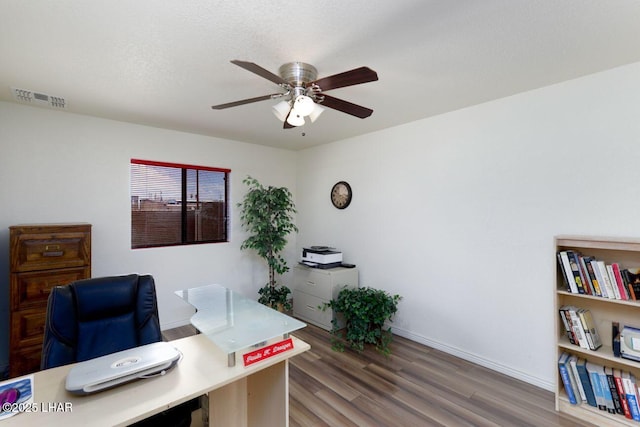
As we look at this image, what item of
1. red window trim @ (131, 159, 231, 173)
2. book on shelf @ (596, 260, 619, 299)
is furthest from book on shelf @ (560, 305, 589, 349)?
red window trim @ (131, 159, 231, 173)

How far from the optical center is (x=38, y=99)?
8.16 ft

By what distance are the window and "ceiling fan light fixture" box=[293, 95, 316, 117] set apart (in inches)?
94.1

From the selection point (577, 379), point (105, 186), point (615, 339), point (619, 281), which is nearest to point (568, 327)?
point (615, 339)

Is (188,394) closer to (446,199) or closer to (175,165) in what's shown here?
(446,199)

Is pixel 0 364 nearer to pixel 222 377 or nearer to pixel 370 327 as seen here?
pixel 222 377

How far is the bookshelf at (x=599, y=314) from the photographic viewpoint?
72.4 inches

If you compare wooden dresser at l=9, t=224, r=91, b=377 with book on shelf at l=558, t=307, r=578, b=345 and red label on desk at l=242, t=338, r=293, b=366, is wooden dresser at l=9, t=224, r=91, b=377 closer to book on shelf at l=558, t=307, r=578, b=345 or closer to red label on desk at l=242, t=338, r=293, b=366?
red label on desk at l=242, t=338, r=293, b=366

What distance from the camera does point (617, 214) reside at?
199 cm

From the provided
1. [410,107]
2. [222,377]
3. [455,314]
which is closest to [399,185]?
[410,107]

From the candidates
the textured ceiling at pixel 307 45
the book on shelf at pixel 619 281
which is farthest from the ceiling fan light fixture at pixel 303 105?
the book on shelf at pixel 619 281

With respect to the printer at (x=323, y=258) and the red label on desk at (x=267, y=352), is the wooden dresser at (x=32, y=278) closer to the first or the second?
the red label on desk at (x=267, y=352)

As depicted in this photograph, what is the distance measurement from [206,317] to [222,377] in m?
0.54

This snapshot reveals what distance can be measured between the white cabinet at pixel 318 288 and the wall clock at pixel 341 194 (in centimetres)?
86

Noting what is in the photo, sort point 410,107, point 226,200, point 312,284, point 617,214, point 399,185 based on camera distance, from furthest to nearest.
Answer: point 226,200 < point 312,284 < point 399,185 < point 410,107 < point 617,214
